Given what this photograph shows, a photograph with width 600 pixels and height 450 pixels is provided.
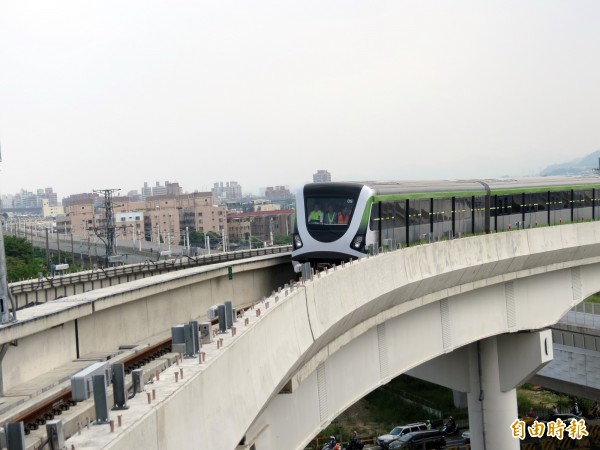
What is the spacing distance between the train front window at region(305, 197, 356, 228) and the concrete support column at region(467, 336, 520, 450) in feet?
36.7

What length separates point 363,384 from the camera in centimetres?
2384

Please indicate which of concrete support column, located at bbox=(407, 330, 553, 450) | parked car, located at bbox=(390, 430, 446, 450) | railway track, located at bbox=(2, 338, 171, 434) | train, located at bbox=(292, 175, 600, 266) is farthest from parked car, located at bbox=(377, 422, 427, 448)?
railway track, located at bbox=(2, 338, 171, 434)

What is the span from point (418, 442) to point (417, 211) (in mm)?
14935

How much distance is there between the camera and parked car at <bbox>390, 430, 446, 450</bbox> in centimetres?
4094

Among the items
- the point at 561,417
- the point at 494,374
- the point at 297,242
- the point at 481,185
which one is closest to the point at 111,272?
the point at 297,242

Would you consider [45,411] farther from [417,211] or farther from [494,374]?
[494,374]

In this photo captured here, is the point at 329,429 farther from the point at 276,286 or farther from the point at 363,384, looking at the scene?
the point at 363,384

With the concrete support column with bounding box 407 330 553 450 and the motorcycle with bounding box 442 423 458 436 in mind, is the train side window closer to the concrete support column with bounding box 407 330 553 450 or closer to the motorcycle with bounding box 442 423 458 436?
the concrete support column with bounding box 407 330 553 450

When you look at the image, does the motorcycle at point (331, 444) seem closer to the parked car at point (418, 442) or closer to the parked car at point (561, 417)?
the parked car at point (418, 442)

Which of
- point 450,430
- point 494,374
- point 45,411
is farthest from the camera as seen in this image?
point 450,430

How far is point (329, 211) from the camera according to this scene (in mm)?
27312

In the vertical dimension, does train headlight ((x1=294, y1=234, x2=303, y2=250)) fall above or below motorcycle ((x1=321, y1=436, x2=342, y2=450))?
above

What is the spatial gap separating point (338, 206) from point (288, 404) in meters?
9.81

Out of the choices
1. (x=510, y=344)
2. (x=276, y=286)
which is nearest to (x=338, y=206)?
(x=276, y=286)
